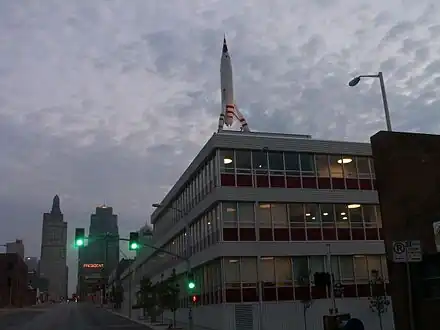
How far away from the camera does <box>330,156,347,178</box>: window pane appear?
43.6 meters

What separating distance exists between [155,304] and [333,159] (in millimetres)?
26651

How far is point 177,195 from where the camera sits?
190 feet

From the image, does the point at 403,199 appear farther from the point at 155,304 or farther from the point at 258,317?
the point at 155,304

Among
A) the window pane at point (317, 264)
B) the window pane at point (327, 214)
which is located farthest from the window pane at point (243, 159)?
the window pane at point (317, 264)

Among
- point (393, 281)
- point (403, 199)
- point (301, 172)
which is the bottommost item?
point (393, 281)

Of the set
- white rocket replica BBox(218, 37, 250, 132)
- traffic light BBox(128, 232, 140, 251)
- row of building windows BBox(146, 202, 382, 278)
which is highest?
white rocket replica BBox(218, 37, 250, 132)

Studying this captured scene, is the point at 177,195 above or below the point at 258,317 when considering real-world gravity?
above

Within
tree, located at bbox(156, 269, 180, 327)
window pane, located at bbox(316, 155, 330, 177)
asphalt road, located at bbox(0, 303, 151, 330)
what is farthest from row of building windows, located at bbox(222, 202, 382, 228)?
asphalt road, located at bbox(0, 303, 151, 330)

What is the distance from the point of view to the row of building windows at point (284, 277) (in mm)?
39375

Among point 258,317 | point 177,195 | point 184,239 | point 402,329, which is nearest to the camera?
point 402,329

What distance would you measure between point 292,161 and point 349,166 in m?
5.25

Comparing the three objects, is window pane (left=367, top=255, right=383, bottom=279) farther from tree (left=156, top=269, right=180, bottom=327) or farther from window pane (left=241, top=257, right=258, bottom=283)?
tree (left=156, top=269, right=180, bottom=327)

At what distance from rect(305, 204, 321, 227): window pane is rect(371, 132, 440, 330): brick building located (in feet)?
69.8

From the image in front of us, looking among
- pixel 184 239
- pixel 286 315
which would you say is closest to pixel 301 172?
pixel 286 315
